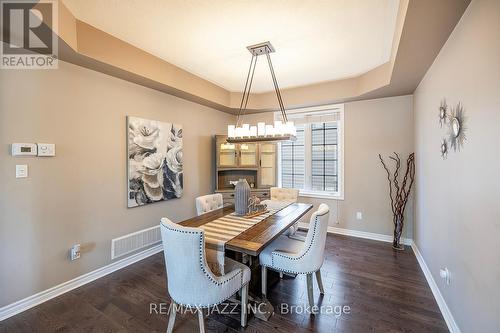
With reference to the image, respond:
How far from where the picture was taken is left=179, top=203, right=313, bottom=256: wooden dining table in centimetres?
178

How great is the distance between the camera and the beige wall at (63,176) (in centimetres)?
209

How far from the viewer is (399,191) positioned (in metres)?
3.69

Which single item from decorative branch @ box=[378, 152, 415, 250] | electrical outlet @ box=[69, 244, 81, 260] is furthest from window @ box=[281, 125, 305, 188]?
electrical outlet @ box=[69, 244, 81, 260]

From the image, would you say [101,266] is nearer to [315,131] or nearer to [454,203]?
[454,203]

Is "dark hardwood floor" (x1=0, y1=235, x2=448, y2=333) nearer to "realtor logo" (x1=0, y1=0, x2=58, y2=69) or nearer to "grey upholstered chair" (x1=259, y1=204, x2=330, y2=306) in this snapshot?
"grey upholstered chair" (x1=259, y1=204, x2=330, y2=306)

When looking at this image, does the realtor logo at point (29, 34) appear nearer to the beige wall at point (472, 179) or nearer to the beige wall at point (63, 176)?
the beige wall at point (63, 176)

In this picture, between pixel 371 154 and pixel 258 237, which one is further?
pixel 371 154

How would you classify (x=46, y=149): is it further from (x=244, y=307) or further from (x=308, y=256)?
(x=308, y=256)

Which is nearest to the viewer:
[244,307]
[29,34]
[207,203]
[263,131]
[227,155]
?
[244,307]

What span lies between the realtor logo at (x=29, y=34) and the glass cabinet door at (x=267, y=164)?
334 centimetres

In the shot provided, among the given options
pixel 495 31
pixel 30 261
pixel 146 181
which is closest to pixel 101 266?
pixel 30 261

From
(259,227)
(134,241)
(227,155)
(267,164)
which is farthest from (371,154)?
(134,241)

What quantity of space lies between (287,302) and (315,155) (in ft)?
9.84

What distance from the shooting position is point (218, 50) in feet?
9.34
